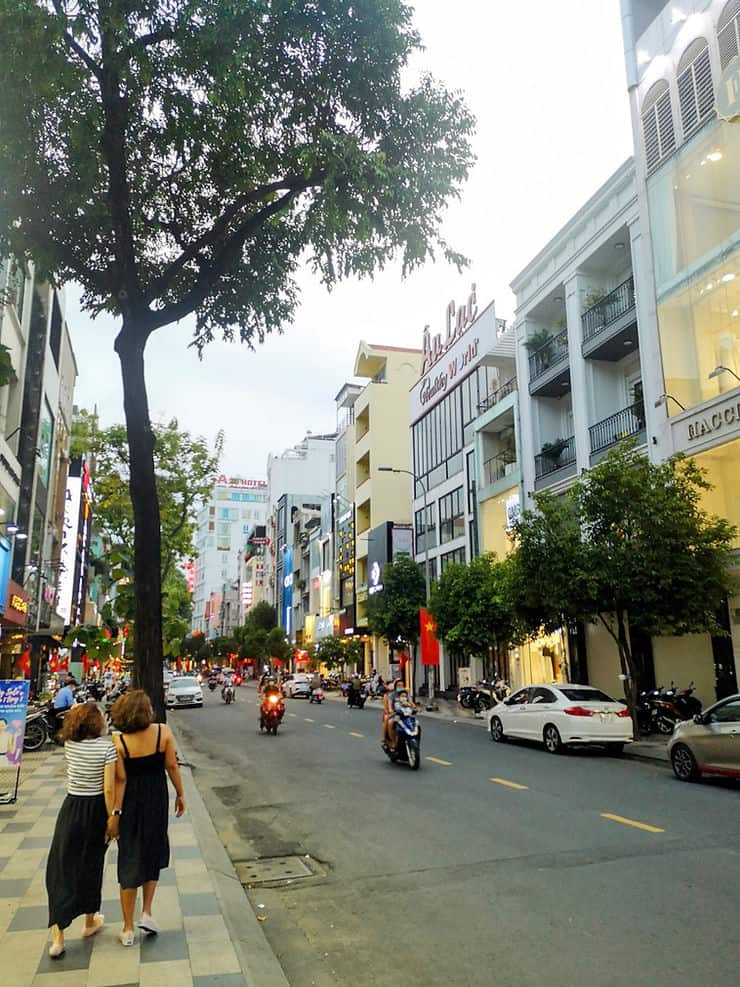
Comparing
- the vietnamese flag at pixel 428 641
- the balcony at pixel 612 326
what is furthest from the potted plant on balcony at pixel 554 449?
the vietnamese flag at pixel 428 641

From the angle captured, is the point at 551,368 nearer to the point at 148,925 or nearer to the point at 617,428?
the point at 617,428

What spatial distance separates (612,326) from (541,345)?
5782mm

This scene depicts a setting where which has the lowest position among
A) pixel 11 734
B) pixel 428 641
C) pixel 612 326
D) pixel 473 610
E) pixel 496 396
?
pixel 11 734

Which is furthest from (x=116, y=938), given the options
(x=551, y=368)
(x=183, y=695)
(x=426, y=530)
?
(x=426, y=530)

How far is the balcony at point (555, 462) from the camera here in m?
→ 27.5

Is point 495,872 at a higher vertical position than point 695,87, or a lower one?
lower

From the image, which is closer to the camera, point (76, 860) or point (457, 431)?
point (76, 860)

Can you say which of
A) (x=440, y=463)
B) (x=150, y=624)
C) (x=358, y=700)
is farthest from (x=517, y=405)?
(x=150, y=624)

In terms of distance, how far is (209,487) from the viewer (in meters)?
32.2

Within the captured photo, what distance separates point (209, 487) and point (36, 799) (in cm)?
2149

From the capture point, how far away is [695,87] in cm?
2139

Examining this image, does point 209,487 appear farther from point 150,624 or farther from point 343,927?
point 343,927

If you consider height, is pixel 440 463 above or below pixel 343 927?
above

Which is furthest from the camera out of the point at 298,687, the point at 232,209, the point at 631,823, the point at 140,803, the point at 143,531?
the point at 298,687
